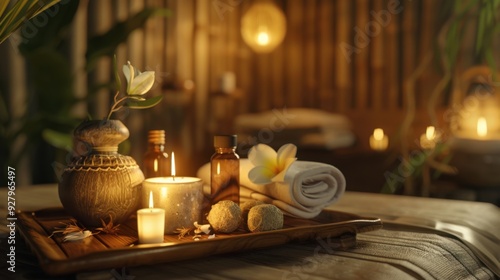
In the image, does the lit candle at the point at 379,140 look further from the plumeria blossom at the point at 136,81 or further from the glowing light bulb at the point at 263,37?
the plumeria blossom at the point at 136,81

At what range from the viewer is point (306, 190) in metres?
0.79

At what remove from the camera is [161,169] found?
91cm

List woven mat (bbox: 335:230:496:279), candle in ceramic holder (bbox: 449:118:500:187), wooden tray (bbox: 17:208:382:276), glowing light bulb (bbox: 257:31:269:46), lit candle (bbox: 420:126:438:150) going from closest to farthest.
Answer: wooden tray (bbox: 17:208:382:276) < woven mat (bbox: 335:230:496:279) < candle in ceramic holder (bbox: 449:118:500:187) < lit candle (bbox: 420:126:438:150) < glowing light bulb (bbox: 257:31:269:46)

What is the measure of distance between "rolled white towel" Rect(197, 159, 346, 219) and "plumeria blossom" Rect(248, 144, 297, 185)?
0.01 meters

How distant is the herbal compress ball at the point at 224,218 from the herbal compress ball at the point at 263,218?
2 cm

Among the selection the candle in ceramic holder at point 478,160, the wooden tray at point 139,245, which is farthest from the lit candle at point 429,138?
the wooden tray at point 139,245

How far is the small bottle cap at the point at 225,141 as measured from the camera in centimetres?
76

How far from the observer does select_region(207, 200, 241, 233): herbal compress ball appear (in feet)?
2.20

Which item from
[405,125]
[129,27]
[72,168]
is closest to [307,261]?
[72,168]

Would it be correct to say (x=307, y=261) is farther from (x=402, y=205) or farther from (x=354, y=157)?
(x=354, y=157)

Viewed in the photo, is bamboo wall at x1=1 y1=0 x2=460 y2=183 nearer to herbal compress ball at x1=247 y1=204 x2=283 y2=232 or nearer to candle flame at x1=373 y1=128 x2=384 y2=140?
candle flame at x1=373 y1=128 x2=384 y2=140

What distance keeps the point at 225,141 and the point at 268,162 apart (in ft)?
0.30

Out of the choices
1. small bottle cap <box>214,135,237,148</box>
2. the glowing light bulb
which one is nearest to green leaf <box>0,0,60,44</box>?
small bottle cap <box>214,135,237,148</box>

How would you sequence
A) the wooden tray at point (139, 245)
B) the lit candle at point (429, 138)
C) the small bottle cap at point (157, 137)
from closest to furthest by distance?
the wooden tray at point (139, 245) → the small bottle cap at point (157, 137) → the lit candle at point (429, 138)
